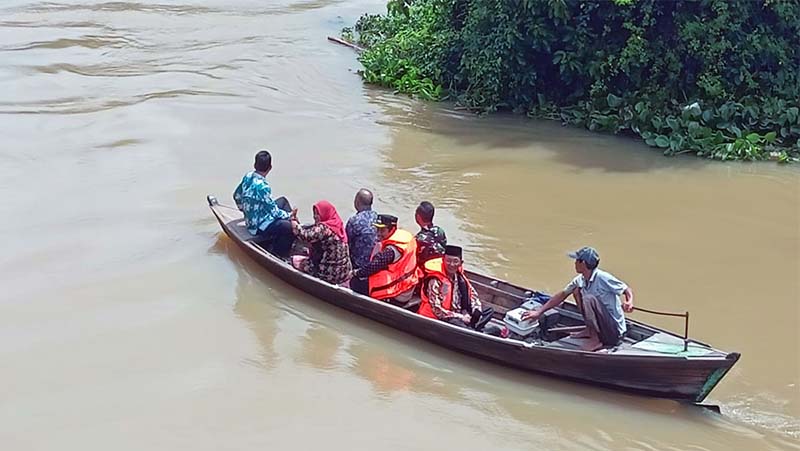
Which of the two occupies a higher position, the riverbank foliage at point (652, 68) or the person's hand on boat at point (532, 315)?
the riverbank foliage at point (652, 68)

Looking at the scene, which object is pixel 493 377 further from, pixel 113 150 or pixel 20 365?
pixel 113 150

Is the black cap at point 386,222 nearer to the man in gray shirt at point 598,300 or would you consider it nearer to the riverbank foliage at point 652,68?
the man in gray shirt at point 598,300

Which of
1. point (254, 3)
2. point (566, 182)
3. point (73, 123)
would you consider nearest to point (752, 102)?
point (566, 182)

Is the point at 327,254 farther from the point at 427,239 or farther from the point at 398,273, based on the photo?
the point at 427,239

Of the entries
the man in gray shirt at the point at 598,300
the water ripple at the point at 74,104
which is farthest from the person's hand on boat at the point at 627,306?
the water ripple at the point at 74,104

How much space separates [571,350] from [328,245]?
2.38 m

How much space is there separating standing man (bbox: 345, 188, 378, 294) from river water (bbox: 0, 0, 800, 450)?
21.1 inches

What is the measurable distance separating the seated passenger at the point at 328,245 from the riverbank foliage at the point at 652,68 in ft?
18.8

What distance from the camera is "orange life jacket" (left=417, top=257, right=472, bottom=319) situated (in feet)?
24.7

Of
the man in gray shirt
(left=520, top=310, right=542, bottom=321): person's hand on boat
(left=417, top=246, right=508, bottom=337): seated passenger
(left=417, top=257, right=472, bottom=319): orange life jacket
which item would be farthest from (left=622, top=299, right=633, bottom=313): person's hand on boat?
(left=417, top=257, right=472, bottom=319): orange life jacket

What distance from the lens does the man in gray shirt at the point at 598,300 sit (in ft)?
22.6

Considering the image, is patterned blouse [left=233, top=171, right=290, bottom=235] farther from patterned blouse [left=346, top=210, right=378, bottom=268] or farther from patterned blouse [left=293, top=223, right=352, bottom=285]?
patterned blouse [left=346, top=210, right=378, bottom=268]

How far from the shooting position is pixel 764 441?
21.5 ft

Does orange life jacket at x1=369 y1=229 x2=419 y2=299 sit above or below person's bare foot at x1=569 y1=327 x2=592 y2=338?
above
